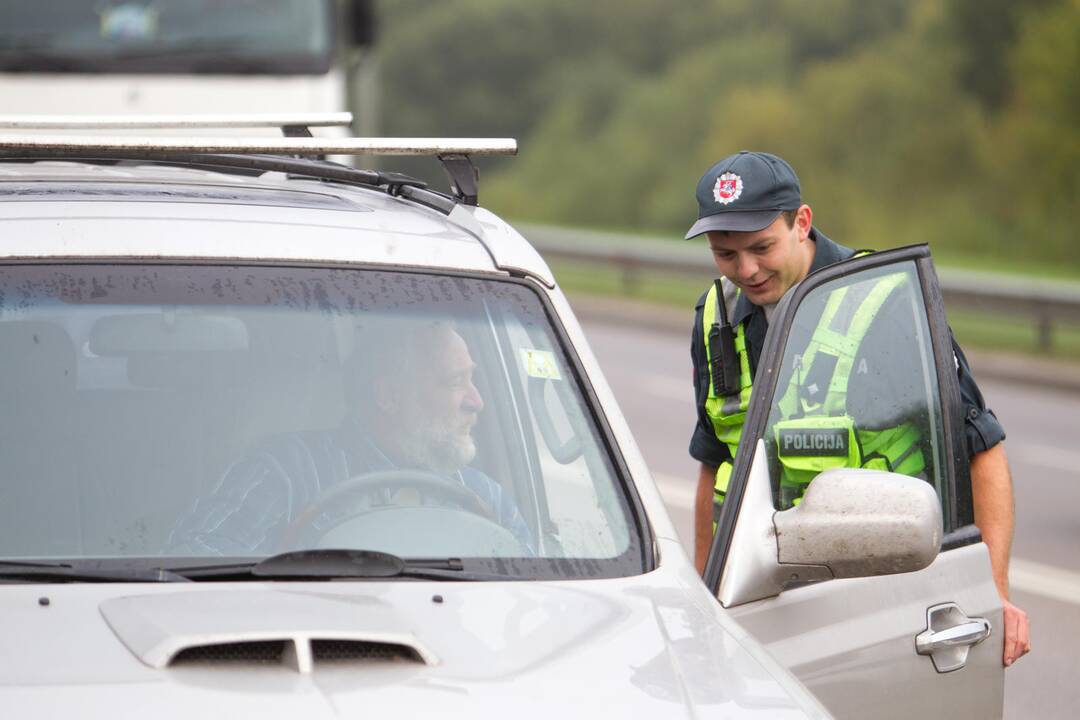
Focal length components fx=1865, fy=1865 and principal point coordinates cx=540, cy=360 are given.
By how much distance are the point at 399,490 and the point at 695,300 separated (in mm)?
22074

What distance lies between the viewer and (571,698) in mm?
2586

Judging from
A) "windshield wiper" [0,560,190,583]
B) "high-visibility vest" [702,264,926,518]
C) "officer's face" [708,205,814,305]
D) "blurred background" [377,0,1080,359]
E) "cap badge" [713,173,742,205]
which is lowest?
"windshield wiper" [0,560,190,583]

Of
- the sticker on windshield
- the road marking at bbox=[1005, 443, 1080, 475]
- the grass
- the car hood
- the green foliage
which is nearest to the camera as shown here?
the car hood

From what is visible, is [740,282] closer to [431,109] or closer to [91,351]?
[91,351]

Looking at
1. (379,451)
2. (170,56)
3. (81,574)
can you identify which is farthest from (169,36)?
(81,574)

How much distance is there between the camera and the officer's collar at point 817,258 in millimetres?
4293

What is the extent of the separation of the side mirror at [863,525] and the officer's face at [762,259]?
3.52ft

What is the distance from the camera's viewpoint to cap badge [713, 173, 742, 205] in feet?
14.0

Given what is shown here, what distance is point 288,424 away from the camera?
128 inches

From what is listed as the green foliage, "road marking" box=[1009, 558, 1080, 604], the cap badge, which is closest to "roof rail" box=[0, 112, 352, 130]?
the cap badge

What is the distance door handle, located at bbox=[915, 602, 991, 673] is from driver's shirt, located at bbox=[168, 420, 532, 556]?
0.88m

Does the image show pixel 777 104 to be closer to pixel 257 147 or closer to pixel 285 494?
pixel 257 147

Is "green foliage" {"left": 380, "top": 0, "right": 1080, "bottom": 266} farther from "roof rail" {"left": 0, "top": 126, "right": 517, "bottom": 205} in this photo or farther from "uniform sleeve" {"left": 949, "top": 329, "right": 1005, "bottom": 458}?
"roof rail" {"left": 0, "top": 126, "right": 517, "bottom": 205}

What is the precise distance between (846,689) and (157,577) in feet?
4.31
